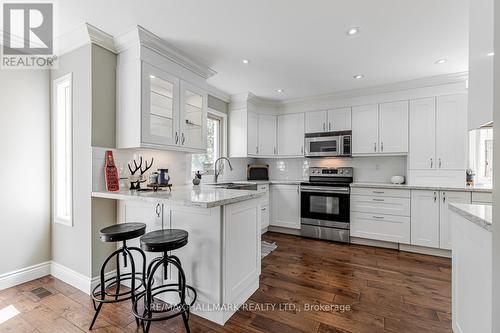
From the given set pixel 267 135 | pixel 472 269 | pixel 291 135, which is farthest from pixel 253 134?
pixel 472 269

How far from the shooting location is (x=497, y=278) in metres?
0.95

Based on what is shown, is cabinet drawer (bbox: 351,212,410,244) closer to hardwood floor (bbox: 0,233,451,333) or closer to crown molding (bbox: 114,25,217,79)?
hardwood floor (bbox: 0,233,451,333)

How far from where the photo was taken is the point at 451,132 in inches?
132

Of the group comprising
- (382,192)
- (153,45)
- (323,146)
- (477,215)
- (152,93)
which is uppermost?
(153,45)

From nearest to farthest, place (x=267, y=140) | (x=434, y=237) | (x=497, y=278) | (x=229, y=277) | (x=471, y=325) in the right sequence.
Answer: (x=497, y=278) < (x=471, y=325) < (x=229, y=277) < (x=434, y=237) < (x=267, y=140)

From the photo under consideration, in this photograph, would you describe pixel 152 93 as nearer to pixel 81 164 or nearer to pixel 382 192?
pixel 81 164

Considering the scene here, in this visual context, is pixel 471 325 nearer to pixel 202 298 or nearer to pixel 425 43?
pixel 202 298

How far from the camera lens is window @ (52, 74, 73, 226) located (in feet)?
8.20

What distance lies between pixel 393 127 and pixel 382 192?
110 centimetres

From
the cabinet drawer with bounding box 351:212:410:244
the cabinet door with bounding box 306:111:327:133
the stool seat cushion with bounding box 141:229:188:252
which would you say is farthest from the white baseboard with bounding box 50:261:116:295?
the cabinet door with bounding box 306:111:327:133

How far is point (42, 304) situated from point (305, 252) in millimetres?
2969

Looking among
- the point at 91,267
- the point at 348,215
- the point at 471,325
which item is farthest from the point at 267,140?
the point at 471,325

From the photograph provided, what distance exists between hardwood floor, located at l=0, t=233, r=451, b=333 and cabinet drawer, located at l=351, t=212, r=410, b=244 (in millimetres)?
486

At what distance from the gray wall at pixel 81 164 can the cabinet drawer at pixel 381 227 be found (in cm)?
361
